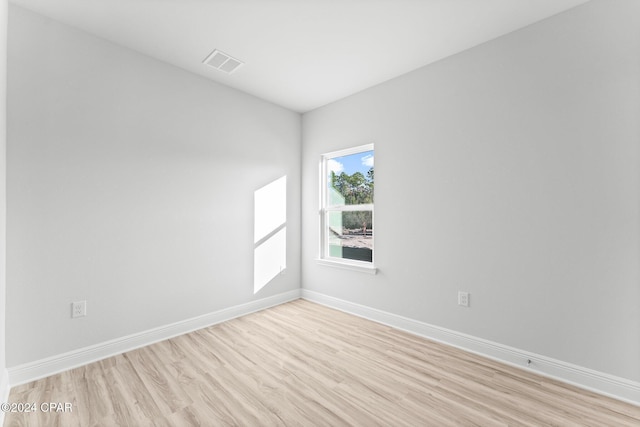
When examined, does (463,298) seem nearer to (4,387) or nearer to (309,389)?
(309,389)

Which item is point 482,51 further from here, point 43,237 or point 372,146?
point 43,237

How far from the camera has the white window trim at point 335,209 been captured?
10.9 ft

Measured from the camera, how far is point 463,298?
252 cm

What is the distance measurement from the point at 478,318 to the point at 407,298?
Result: 2.17ft

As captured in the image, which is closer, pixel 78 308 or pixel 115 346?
pixel 78 308

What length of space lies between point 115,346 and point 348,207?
271 cm

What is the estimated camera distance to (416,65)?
2773mm

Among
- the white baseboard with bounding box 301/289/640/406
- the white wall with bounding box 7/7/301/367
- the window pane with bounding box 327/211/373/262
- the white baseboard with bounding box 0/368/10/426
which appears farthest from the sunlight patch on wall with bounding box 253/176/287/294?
the white baseboard with bounding box 0/368/10/426

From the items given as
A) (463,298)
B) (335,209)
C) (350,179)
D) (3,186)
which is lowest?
(463,298)

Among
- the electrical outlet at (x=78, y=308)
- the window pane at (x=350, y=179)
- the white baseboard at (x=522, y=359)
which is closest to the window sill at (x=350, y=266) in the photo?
the white baseboard at (x=522, y=359)

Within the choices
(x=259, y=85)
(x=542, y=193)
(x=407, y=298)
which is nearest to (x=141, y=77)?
(x=259, y=85)

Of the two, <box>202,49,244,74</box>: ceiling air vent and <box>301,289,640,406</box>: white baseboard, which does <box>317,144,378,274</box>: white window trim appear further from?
<box>202,49,244,74</box>: ceiling air vent

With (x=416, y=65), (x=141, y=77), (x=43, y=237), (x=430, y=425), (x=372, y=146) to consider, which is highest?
(x=416, y=65)

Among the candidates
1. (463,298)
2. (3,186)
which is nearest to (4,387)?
(3,186)
